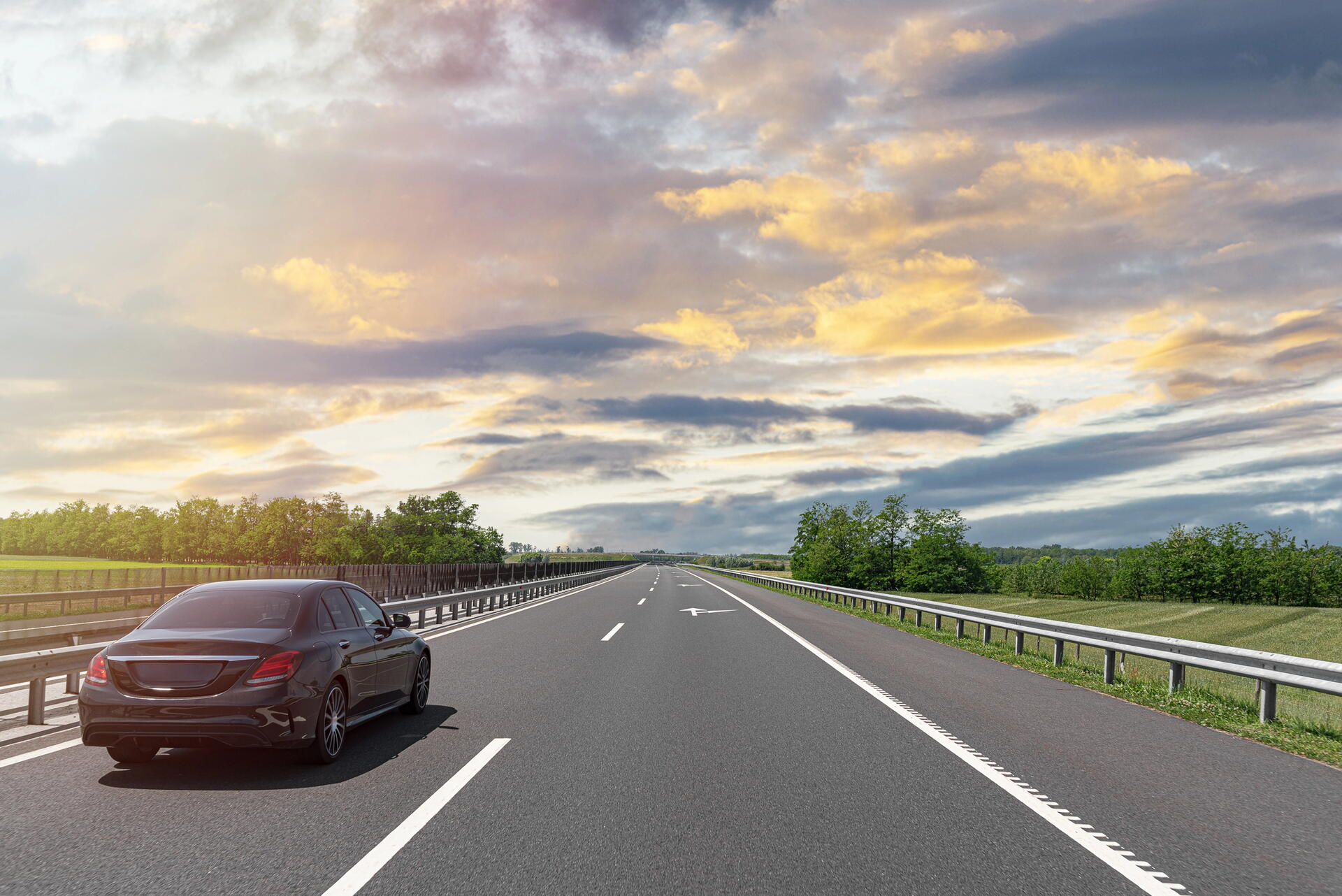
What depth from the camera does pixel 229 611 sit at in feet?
21.7

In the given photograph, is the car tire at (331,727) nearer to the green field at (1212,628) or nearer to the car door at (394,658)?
the car door at (394,658)

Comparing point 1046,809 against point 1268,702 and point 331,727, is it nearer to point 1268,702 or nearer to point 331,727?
point 331,727

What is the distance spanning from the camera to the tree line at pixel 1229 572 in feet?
278

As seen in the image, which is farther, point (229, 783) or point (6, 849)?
point (229, 783)

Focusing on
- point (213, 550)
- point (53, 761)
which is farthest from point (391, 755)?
point (213, 550)

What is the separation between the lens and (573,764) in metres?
6.32

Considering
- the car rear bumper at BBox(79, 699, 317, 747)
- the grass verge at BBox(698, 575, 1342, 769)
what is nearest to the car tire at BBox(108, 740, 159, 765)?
the car rear bumper at BBox(79, 699, 317, 747)

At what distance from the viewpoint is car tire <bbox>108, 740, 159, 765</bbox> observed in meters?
6.06

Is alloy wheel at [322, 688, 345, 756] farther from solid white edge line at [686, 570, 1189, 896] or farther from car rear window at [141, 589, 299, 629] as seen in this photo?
solid white edge line at [686, 570, 1189, 896]

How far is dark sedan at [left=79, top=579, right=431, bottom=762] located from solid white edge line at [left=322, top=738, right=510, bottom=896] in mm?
1135

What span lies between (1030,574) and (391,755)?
151165 mm

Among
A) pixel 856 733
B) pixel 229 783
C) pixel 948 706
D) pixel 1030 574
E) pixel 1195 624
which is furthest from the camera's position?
pixel 1030 574

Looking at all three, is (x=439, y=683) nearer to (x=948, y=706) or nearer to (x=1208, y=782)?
(x=948, y=706)

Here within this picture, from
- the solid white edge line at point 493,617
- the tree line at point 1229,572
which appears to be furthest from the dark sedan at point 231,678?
the tree line at point 1229,572
